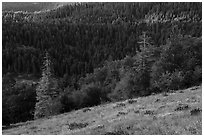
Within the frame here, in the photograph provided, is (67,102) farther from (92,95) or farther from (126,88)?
(126,88)

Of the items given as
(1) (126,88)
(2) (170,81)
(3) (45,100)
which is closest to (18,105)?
(3) (45,100)

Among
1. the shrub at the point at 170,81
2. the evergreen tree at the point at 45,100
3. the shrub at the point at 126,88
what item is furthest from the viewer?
the evergreen tree at the point at 45,100

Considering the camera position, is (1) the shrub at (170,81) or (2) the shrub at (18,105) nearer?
(1) the shrub at (170,81)

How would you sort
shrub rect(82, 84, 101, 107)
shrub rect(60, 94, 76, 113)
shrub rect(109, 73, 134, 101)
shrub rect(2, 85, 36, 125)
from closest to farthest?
shrub rect(109, 73, 134, 101) < shrub rect(2, 85, 36, 125) < shrub rect(82, 84, 101, 107) < shrub rect(60, 94, 76, 113)

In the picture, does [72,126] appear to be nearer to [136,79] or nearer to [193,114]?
[193,114]

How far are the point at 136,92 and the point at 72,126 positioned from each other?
45229mm

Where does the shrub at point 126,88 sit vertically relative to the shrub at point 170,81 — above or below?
below

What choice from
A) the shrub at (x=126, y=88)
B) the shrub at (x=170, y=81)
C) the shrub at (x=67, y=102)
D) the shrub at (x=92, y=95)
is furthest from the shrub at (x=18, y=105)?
the shrub at (x=170, y=81)

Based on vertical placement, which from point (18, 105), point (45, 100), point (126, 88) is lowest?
point (18, 105)

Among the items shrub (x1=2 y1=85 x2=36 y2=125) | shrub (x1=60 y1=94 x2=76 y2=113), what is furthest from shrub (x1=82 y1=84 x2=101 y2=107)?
shrub (x1=2 y1=85 x2=36 y2=125)

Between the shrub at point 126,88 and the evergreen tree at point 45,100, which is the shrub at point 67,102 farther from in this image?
the shrub at point 126,88

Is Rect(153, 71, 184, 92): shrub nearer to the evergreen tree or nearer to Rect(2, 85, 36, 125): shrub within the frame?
the evergreen tree

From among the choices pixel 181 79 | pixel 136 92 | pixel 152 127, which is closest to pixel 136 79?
pixel 136 92

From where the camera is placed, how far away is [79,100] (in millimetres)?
85625
